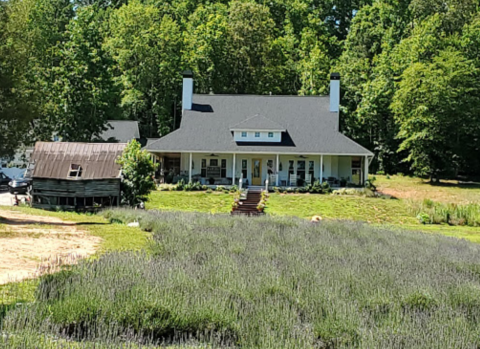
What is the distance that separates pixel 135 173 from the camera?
23688 millimetres

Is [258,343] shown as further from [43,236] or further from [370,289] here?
[43,236]

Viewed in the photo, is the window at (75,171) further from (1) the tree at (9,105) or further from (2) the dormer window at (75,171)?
(1) the tree at (9,105)

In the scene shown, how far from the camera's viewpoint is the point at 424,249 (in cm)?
1338

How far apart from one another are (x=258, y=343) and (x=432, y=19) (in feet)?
164

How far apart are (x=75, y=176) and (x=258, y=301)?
18.8 m

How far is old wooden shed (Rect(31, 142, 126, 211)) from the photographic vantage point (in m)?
23.2

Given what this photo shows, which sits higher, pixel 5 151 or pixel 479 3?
pixel 479 3

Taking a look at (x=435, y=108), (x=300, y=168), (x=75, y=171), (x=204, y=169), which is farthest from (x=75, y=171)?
(x=435, y=108)

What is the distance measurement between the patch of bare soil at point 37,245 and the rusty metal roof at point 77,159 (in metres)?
6.64

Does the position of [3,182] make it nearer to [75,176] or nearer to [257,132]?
[75,176]

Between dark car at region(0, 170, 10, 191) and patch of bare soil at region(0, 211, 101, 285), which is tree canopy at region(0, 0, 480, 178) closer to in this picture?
dark car at region(0, 170, 10, 191)

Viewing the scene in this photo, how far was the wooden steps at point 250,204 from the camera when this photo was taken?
85.7 ft

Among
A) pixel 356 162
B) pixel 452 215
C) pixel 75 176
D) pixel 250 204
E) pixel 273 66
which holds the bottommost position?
pixel 452 215

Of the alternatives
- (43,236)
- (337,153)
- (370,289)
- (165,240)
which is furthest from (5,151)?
(370,289)
